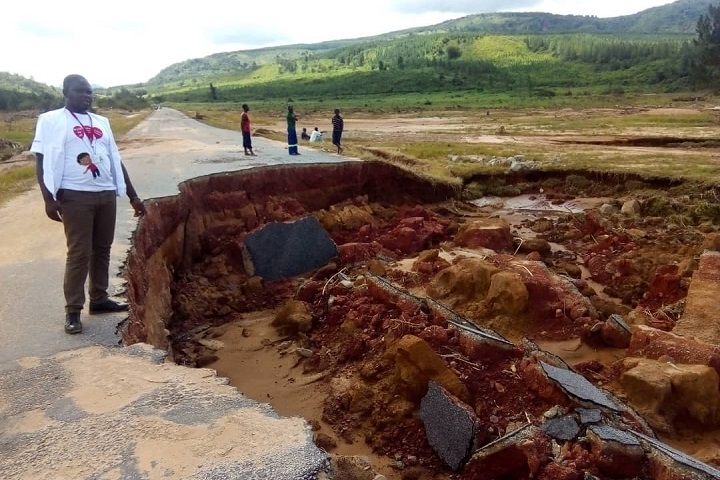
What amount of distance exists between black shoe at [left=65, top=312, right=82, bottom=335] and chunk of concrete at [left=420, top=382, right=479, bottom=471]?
9.30 ft

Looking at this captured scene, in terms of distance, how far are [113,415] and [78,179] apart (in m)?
1.91

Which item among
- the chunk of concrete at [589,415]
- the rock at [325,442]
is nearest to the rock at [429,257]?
the rock at [325,442]

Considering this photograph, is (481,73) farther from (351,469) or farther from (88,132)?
(351,469)

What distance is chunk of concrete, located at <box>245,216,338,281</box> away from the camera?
9.85 m

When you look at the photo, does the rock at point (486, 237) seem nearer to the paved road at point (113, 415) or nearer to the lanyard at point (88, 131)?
the paved road at point (113, 415)

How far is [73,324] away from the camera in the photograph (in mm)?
4777

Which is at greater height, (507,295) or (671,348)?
(507,295)

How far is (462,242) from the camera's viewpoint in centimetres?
1117

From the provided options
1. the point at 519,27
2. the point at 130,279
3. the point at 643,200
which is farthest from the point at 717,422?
the point at 519,27

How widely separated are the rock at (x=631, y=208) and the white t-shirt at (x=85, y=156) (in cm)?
1157

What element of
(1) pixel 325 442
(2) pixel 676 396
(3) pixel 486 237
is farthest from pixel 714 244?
(1) pixel 325 442

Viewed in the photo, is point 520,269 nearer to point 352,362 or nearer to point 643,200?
point 352,362

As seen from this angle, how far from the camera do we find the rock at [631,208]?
1343 centimetres

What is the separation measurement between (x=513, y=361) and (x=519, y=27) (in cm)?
19405
